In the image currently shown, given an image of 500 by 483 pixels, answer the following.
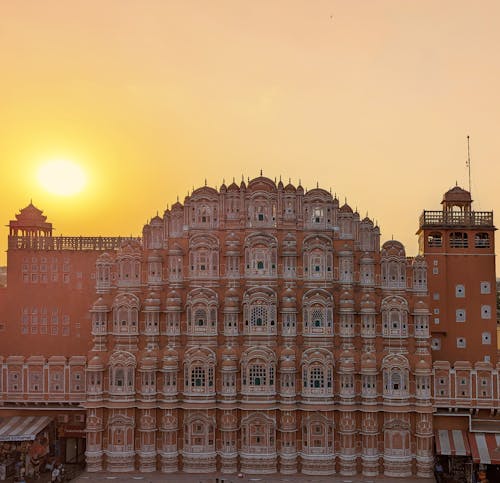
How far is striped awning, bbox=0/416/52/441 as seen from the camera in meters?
42.1

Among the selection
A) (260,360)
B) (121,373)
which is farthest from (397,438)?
(121,373)

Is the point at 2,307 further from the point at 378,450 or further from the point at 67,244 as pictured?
the point at 378,450

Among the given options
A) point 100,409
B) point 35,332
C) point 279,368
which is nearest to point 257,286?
point 279,368

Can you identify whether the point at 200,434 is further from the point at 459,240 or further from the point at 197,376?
the point at 459,240

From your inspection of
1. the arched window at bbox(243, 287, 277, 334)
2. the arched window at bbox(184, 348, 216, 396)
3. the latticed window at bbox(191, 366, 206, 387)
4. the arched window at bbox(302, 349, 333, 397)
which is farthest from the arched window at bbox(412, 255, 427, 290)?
the latticed window at bbox(191, 366, 206, 387)

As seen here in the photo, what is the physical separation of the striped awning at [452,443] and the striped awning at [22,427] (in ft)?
95.0

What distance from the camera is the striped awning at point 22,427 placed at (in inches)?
1658

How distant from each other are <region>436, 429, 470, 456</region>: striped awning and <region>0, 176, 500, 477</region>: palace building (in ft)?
0.47

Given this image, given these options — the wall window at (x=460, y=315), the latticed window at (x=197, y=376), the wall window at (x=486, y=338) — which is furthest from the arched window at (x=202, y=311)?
the wall window at (x=486, y=338)

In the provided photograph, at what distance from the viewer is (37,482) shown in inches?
1638

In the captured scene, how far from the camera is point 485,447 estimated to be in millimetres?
40125

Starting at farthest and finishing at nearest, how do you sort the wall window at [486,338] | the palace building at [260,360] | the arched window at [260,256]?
the wall window at [486,338] < the arched window at [260,256] < the palace building at [260,360]

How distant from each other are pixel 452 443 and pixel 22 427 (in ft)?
103

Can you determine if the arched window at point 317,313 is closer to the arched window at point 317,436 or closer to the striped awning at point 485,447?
the arched window at point 317,436
